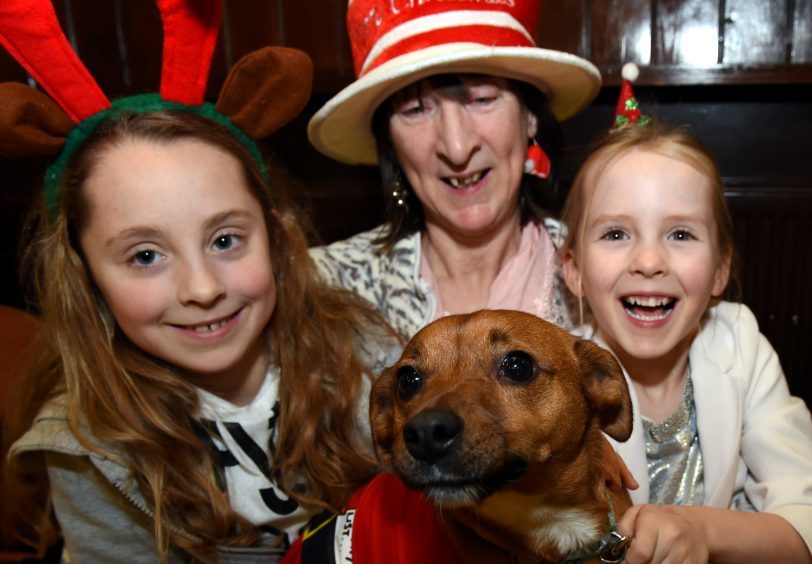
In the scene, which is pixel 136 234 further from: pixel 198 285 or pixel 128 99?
pixel 128 99

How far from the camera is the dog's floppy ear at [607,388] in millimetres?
1438

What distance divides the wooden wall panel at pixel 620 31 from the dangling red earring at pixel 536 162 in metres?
0.88

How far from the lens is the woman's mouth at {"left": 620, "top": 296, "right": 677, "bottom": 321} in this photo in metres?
1.73

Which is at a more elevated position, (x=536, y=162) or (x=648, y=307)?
(x=536, y=162)

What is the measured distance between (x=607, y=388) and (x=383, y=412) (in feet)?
1.65

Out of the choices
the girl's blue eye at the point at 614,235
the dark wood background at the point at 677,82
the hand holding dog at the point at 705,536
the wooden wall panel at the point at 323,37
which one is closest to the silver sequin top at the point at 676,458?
the hand holding dog at the point at 705,536

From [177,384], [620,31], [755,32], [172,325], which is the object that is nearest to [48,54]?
[172,325]

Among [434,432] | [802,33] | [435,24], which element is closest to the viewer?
[434,432]

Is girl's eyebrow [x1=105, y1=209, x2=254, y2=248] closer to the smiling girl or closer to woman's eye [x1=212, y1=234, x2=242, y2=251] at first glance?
woman's eye [x1=212, y1=234, x2=242, y2=251]

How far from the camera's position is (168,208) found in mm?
1544

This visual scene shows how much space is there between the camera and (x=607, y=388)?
145 cm

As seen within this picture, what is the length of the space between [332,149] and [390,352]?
79 centimetres

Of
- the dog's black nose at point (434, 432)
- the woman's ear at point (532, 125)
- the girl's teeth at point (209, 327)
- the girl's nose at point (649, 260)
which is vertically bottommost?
the dog's black nose at point (434, 432)

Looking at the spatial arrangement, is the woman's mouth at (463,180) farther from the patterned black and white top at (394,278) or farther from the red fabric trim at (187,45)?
the red fabric trim at (187,45)
